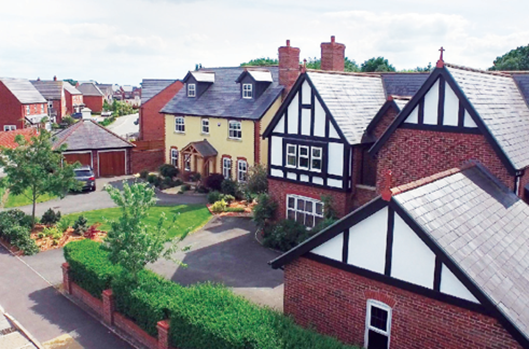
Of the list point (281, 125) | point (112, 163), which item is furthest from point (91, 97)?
point (281, 125)

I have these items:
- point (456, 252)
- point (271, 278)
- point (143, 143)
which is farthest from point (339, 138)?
point (143, 143)

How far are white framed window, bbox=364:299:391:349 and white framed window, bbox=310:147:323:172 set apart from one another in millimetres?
12017

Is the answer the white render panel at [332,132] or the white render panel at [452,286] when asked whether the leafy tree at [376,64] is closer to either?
the white render panel at [332,132]

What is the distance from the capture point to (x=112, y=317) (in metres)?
15.3

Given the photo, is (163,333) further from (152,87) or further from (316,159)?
(152,87)

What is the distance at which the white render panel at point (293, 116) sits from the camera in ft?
76.0

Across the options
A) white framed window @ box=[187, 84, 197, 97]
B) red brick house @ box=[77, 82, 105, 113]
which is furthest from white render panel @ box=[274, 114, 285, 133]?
red brick house @ box=[77, 82, 105, 113]

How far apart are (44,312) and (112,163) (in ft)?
79.2

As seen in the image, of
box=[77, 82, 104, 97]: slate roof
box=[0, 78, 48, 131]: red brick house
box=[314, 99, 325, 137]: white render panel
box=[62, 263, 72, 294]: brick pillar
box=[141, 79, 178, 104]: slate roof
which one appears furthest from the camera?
box=[77, 82, 104, 97]: slate roof

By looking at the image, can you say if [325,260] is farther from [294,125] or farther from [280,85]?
[280,85]

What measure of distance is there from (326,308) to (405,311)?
2.12 meters

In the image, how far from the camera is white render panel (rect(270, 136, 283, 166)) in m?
24.2

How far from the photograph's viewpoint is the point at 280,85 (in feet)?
109

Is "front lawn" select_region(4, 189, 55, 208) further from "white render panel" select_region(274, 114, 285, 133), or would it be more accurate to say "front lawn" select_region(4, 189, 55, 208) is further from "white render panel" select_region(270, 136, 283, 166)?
"white render panel" select_region(274, 114, 285, 133)
